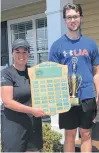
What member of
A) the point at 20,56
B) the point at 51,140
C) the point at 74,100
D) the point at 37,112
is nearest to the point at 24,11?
the point at 51,140

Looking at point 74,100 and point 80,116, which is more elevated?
point 74,100

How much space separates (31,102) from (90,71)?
73 centimetres

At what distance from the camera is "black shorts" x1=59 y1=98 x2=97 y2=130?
3453 mm

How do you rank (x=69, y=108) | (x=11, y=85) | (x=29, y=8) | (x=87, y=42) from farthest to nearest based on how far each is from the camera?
(x=29, y=8), (x=87, y=42), (x=69, y=108), (x=11, y=85)

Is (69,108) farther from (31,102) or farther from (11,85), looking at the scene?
(11,85)

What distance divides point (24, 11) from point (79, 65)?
16.1ft

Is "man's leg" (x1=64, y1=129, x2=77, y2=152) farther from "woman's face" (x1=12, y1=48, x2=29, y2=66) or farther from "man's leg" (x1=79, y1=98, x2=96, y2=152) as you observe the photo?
"woman's face" (x1=12, y1=48, x2=29, y2=66)

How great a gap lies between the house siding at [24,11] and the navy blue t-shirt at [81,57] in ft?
13.9

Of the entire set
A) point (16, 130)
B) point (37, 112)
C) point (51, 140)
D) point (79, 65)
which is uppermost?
point (79, 65)

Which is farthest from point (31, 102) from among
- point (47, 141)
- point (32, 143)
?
point (47, 141)

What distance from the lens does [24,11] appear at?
26.3 ft

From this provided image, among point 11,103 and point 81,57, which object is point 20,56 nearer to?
point 11,103

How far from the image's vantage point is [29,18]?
8016mm

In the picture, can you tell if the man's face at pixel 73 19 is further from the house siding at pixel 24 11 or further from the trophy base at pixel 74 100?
the house siding at pixel 24 11
